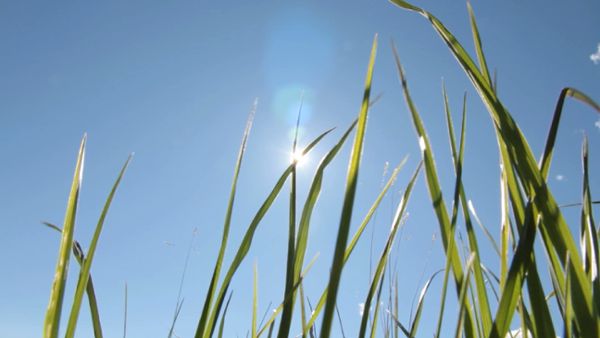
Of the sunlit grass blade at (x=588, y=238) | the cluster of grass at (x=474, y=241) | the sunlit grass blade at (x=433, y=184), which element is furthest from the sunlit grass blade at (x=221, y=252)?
the sunlit grass blade at (x=588, y=238)

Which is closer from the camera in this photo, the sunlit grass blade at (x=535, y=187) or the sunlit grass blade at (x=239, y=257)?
the sunlit grass blade at (x=535, y=187)

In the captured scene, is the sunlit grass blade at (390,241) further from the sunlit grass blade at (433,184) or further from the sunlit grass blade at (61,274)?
the sunlit grass blade at (61,274)

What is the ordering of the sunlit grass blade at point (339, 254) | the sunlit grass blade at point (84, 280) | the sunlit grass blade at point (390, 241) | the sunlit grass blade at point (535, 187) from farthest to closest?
1. the sunlit grass blade at point (390, 241)
2. the sunlit grass blade at point (84, 280)
3. the sunlit grass blade at point (535, 187)
4. the sunlit grass blade at point (339, 254)

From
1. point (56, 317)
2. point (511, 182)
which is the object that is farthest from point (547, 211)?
point (56, 317)

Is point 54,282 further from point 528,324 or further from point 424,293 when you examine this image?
point 424,293

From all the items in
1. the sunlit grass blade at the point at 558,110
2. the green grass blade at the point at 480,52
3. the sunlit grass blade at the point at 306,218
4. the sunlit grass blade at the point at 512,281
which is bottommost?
the sunlit grass blade at the point at 512,281

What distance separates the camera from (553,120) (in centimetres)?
63

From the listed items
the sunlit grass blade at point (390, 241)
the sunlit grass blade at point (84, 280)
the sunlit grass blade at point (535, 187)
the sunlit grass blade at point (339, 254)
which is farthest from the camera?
the sunlit grass blade at point (390, 241)

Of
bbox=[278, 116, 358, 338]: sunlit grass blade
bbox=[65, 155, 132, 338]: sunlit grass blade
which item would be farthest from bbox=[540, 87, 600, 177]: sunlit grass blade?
Answer: bbox=[65, 155, 132, 338]: sunlit grass blade

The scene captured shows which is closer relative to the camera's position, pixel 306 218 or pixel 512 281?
pixel 512 281

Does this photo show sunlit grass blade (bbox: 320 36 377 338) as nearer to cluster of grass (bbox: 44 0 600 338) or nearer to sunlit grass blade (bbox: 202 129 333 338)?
cluster of grass (bbox: 44 0 600 338)

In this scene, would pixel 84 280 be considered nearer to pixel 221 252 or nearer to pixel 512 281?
pixel 221 252

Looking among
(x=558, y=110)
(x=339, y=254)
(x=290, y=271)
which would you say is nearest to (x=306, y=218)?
(x=290, y=271)

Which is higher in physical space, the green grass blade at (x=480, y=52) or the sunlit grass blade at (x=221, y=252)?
the green grass blade at (x=480, y=52)
